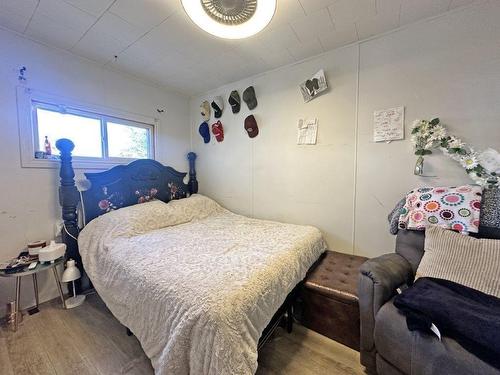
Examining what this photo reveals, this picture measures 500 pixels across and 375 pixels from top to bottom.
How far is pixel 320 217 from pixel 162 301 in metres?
1.69

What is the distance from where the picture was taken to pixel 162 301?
107 centimetres

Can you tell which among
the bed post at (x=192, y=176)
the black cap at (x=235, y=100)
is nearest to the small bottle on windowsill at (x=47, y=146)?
the bed post at (x=192, y=176)

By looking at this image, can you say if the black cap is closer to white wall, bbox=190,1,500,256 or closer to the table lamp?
white wall, bbox=190,1,500,256

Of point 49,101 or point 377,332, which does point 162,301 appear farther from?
point 49,101

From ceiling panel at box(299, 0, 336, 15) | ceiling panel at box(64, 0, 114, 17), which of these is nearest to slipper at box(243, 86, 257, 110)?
ceiling panel at box(299, 0, 336, 15)

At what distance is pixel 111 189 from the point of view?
228cm

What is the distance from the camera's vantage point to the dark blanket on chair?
0.82 metres

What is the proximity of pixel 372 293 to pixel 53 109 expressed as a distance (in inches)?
119

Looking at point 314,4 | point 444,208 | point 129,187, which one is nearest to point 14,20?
point 129,187

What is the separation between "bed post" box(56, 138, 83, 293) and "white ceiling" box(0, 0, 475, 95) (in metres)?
0.92

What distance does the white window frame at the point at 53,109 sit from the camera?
1.81m

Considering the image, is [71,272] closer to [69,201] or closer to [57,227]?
[57,227]

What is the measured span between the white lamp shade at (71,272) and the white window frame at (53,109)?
3.04 feet

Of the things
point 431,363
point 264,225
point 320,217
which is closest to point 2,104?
point 264,225
